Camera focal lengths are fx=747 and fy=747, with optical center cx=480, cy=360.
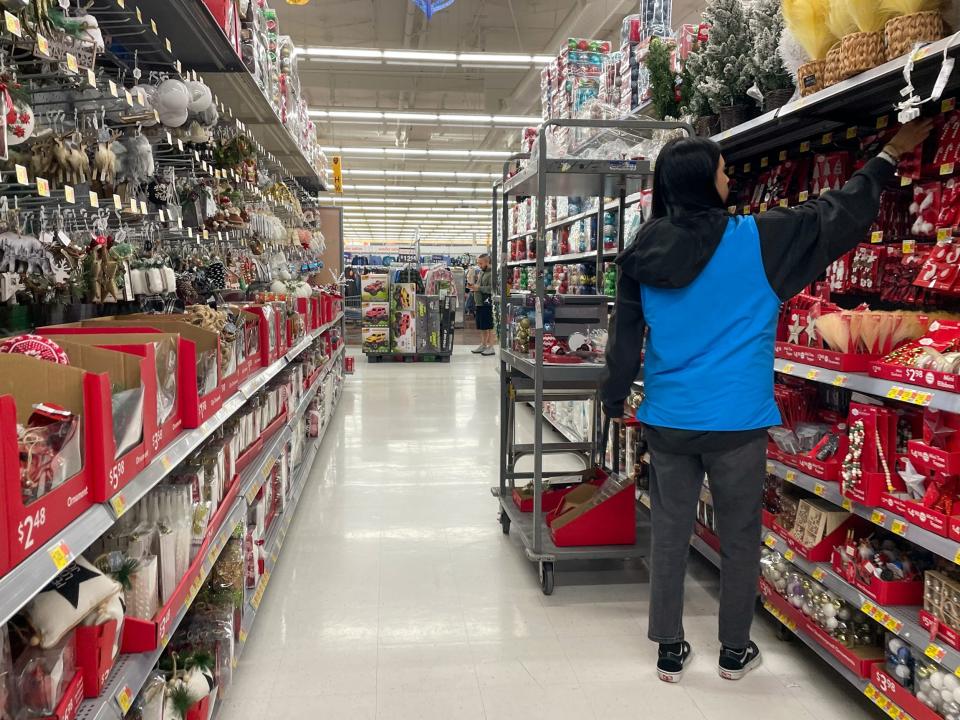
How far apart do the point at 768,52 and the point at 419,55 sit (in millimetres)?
7780

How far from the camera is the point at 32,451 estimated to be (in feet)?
3.79

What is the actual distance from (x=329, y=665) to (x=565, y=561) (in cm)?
138

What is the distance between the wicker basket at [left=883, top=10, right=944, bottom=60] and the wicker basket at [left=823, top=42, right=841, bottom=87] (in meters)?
0.19

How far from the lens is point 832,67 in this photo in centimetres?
231

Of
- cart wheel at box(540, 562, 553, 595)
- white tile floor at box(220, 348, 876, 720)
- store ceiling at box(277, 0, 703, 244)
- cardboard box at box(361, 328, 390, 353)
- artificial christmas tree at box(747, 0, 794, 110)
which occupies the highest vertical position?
store ceiling at box(277, 0, 703, 244)

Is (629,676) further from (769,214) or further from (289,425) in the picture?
(289,425)

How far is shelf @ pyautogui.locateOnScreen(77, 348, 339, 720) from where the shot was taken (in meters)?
1.37

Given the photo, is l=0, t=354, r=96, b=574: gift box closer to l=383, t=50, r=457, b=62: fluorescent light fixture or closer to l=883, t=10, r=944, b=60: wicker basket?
l=883, t=10, r=944, b=60: wicker basket

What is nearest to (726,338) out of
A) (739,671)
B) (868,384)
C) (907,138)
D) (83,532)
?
(868,384)

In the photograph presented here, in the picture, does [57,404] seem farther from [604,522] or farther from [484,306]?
[484,306]

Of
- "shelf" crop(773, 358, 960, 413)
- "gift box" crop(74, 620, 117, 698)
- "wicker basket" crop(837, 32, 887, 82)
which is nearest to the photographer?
"gift box" crop(74, 620, 117, 698)

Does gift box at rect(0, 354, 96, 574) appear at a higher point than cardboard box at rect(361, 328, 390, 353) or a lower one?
higher

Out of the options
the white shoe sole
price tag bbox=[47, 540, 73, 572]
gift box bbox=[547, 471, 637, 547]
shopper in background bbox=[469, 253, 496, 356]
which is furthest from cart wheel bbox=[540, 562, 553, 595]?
shopper in background bbox=[469, 253, 496, 356]

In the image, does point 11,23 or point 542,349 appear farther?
point 542,349
